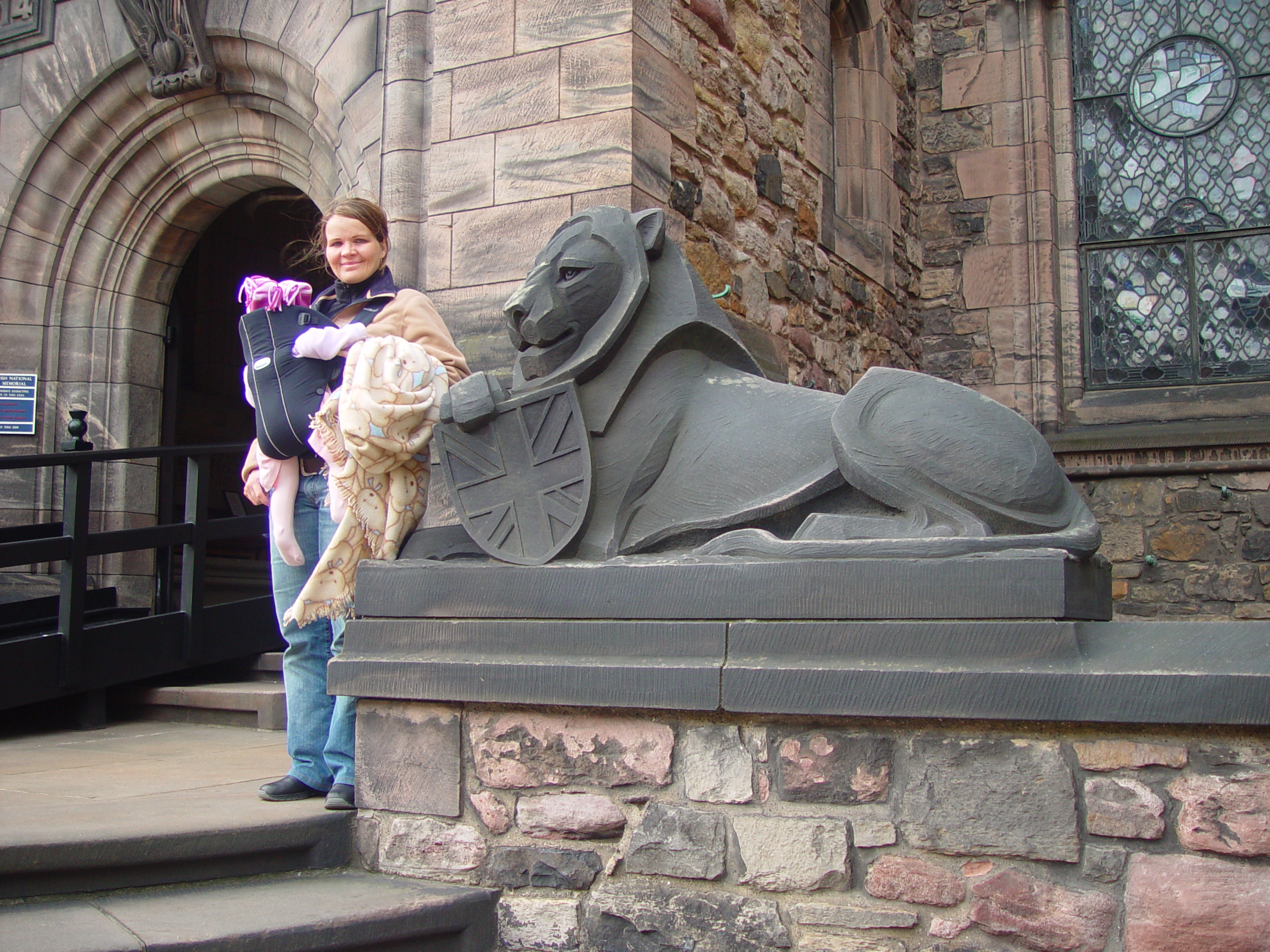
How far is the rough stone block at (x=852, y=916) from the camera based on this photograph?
95.7 inches

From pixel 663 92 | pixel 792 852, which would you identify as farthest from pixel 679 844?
pixel 663 92

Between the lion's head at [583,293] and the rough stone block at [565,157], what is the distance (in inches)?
61.8

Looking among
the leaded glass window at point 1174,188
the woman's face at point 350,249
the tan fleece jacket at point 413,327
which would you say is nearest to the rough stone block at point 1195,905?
the tan fleece jacket at point 413,327

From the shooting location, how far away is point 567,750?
2.83m

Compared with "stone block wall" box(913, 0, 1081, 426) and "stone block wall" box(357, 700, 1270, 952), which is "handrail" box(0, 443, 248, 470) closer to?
"stone block wall" box(357, 700, 1270, 952)

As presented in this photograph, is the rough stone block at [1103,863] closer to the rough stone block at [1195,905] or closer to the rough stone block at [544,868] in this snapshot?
the rough stone block at [1195,905]

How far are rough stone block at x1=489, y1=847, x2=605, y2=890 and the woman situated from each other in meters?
Answer: 0.47

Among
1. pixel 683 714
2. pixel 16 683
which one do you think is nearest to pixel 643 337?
pixel 683 714

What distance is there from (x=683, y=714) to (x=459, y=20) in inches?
137

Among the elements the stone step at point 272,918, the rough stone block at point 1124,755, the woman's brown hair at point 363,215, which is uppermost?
the woman's brown hair at point 363,215

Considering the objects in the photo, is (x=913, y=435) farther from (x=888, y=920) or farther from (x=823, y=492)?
(x=888, y=920)

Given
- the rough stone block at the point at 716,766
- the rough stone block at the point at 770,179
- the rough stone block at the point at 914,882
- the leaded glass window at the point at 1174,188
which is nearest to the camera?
the rough stone block at the point at 914,882

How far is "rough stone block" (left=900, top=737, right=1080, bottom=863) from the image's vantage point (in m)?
2.33

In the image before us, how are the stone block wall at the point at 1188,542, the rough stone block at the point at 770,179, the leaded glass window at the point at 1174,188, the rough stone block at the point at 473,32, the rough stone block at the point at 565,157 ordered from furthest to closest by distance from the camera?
1. the leaded glass window at the point at 1174,188
2. the stone block wall at the point at 1188,542
3. the rough stone block at the point at 770,179
4. the rough stone block at the point at 473,32
5. the rough stone block at the point at 565,157
